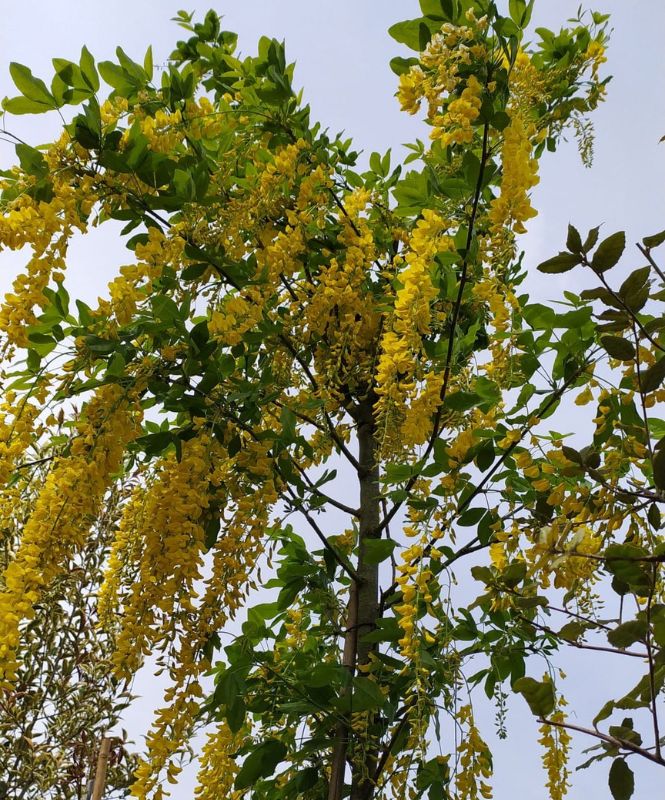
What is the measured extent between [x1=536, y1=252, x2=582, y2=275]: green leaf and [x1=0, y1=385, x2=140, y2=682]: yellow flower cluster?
44.2 inches

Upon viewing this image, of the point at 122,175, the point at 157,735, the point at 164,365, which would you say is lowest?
the point at 157,735

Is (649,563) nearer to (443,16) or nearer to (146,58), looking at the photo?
(443,16)

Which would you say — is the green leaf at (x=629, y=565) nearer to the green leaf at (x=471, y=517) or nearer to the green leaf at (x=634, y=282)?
the green leaf at (x=634, y=282)

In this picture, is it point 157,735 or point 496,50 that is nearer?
point 157,735

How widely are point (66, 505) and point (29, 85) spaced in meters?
1.06

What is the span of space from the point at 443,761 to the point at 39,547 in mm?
1239

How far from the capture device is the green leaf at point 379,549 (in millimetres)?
2107

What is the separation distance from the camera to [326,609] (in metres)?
2.64

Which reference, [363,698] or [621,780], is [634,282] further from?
[363,698]

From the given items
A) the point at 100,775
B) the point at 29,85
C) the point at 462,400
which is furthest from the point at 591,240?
the point at 100,775

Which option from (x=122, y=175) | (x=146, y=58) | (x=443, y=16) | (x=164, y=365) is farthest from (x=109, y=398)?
(x=443, y=16)

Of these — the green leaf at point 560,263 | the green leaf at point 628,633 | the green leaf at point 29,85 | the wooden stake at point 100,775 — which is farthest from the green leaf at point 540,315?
the wooden stake at point 100,775

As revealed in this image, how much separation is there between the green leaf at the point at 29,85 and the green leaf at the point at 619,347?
1.58 m

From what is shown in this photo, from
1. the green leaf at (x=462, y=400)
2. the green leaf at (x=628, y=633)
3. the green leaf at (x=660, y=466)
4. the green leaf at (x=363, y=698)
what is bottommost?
the green leaf at (x=628, y=633)
